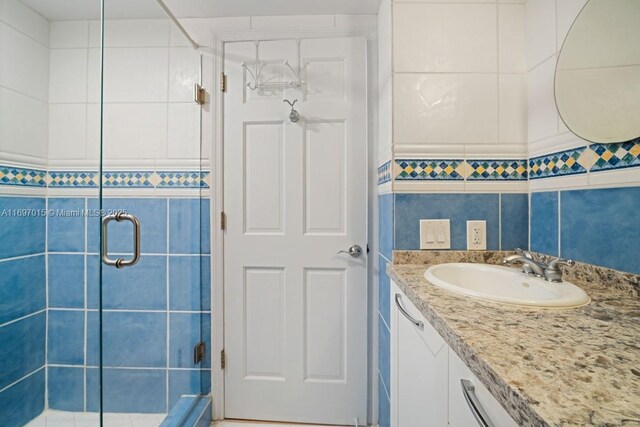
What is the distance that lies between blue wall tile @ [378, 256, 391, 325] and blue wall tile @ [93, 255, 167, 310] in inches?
44.6

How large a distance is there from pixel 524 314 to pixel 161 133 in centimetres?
165

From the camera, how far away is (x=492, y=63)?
3.83 ft

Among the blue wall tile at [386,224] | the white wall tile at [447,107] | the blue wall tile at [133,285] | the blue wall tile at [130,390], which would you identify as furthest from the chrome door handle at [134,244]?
the white wall tile at [447,107]

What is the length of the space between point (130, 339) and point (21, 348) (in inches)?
14.6

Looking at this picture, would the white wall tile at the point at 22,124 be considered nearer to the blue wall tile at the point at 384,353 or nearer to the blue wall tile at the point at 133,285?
the blue wall tile at the point at 133,285

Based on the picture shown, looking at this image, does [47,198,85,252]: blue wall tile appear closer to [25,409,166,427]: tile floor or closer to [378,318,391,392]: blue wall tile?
[25,409,166,427]: tile floor

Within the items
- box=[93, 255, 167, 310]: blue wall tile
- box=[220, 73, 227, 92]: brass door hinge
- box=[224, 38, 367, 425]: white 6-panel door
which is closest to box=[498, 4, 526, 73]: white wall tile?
box=[224, 38, 367, 425]: white 6-panel door

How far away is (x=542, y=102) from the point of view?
1.07m

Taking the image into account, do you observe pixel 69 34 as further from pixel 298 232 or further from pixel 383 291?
pixel 383 291

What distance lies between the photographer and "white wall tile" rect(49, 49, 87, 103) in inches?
43.5

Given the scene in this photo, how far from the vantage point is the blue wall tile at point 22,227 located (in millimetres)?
995

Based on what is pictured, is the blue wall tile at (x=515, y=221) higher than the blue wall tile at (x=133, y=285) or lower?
higher

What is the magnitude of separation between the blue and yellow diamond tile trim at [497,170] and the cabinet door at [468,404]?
2.77ft

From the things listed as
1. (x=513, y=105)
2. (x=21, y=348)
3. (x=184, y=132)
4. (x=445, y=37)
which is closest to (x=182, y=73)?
(x=184, y=132)
